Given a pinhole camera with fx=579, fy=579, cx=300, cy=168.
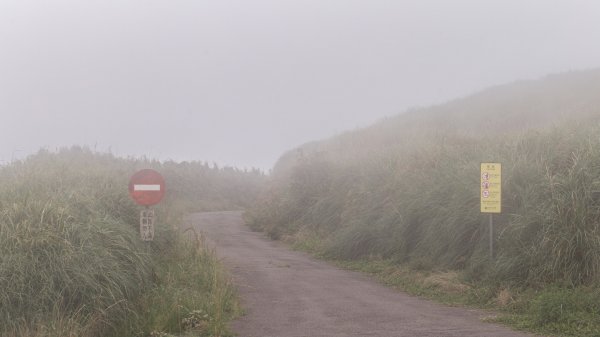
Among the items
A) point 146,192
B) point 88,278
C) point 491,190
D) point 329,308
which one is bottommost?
point 329,308

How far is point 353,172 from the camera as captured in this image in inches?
859

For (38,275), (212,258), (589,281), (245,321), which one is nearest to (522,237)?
(589,281)

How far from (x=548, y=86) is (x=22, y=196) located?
38.4 meters

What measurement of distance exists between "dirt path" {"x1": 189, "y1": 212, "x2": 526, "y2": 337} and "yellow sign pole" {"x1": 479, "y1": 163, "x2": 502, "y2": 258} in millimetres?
2145

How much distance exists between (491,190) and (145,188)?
6558 mm

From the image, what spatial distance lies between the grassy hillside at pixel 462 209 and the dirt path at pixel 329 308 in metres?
1.29

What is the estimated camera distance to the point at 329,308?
9.85 meters

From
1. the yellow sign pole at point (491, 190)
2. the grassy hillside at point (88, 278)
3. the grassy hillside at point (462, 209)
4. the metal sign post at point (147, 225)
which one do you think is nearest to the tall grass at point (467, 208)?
the grassy hillside at point (462, 209)

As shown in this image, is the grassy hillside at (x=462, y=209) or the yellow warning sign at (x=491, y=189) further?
the yellow warning sign at (x=491, y=189)

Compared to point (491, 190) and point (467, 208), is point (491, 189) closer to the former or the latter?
point (491, 190)

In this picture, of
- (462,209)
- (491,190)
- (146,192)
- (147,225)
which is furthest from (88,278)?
(462,209)

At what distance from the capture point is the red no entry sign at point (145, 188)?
10.5 m

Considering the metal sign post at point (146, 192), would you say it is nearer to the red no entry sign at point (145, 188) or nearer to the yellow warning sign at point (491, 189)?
the red no entry sign at point (145, 188)

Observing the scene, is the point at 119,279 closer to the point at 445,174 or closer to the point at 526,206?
the point at 526,206
